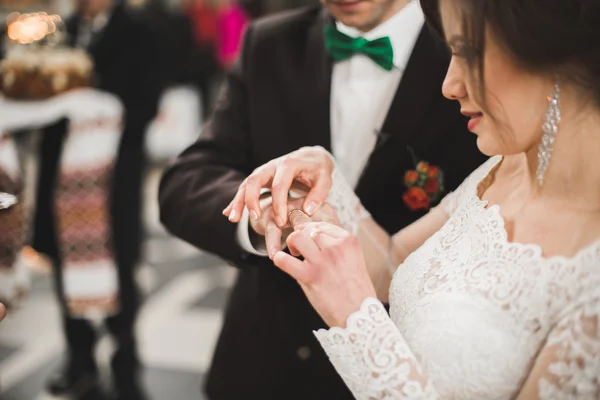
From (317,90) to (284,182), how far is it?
40 cm

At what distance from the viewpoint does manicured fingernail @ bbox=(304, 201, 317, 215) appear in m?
1.08

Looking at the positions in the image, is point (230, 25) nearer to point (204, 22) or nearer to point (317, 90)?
point (204, 22)

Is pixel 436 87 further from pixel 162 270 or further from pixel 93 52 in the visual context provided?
pixel 162 270

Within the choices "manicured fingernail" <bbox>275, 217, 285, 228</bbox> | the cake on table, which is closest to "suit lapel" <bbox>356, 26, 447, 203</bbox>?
"manicured fingernail" <bbox>275, 217, 285, 228</bbox>

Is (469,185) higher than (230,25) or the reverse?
higher

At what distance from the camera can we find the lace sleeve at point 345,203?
49.1 inches

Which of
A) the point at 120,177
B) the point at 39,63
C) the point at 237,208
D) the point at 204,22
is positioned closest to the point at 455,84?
the point at 237,208

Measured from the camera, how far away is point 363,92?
4.69ft

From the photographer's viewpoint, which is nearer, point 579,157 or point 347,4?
point 579,157

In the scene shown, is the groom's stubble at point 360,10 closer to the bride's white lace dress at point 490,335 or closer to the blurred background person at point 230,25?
the bride's white lace dress at point 490,335

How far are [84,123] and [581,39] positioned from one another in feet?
6.91

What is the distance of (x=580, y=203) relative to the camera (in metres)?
0.88

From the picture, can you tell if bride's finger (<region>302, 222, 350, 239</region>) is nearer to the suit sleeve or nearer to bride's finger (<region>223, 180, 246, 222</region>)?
bride's finger (<region>223, 180, 246, 222</region>)

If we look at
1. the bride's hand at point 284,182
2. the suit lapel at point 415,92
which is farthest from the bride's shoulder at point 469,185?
the bride's hand at point 284,182
